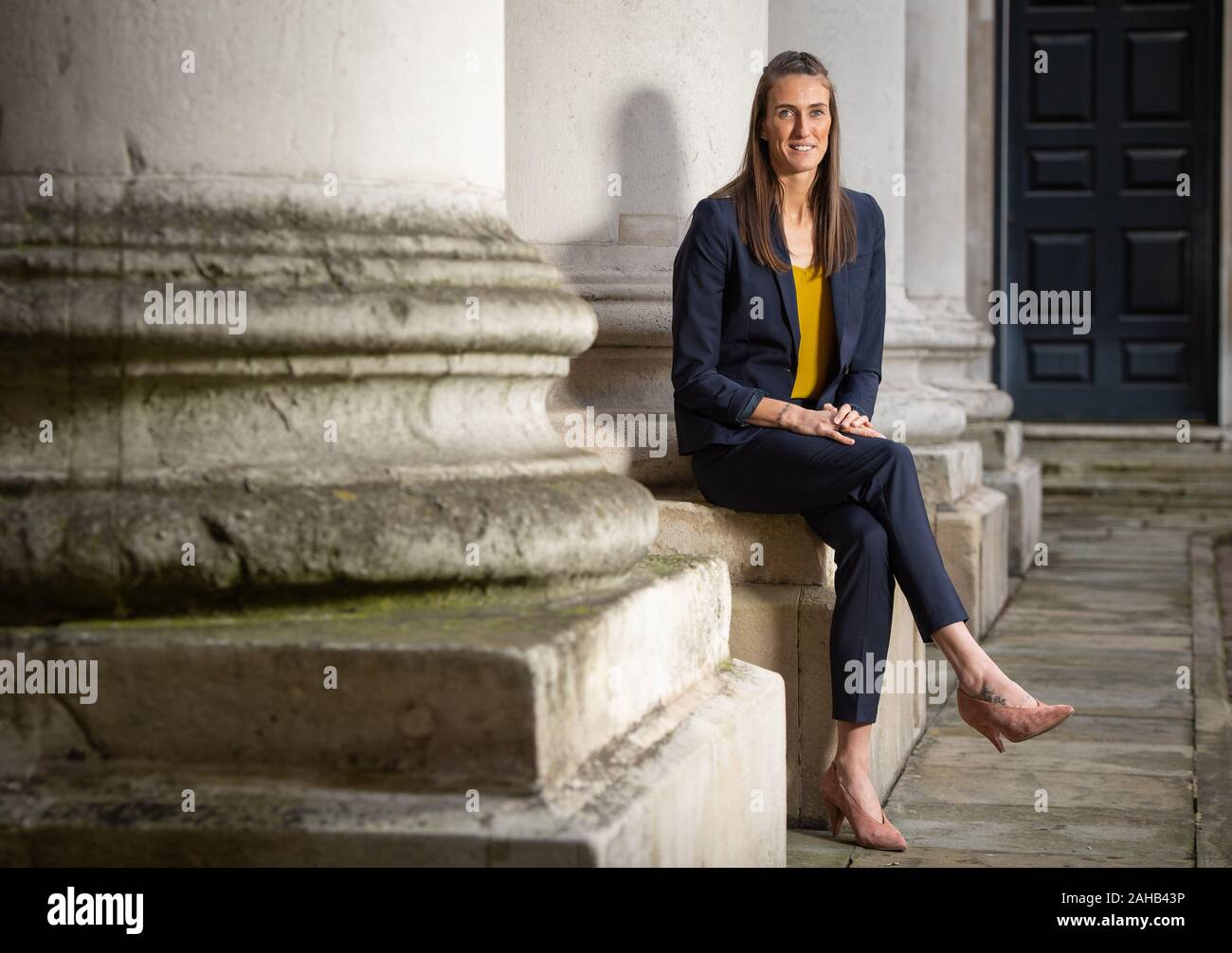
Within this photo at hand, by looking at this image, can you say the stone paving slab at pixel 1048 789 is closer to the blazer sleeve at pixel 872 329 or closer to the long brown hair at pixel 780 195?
the blazer sleeve at pixel 872 329

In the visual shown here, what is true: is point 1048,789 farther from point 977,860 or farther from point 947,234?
point 947,234

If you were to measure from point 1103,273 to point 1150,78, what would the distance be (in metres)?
1.29

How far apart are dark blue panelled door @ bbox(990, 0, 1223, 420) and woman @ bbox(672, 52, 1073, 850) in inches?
330

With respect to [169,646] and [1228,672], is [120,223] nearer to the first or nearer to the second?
[169,646]

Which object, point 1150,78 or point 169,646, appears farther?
point 1150,78

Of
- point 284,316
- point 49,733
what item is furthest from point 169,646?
point 284,316

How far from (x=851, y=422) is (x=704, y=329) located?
36 centimetres

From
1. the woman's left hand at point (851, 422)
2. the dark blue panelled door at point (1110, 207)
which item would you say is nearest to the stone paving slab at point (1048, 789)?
the woman's left hand at point (851, 422)

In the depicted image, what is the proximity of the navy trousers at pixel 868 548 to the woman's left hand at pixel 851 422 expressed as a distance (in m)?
0.04

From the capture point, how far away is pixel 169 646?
2.25 meters

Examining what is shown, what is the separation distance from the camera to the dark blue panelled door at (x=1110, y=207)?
462 inches

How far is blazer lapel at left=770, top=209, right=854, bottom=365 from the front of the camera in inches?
149
